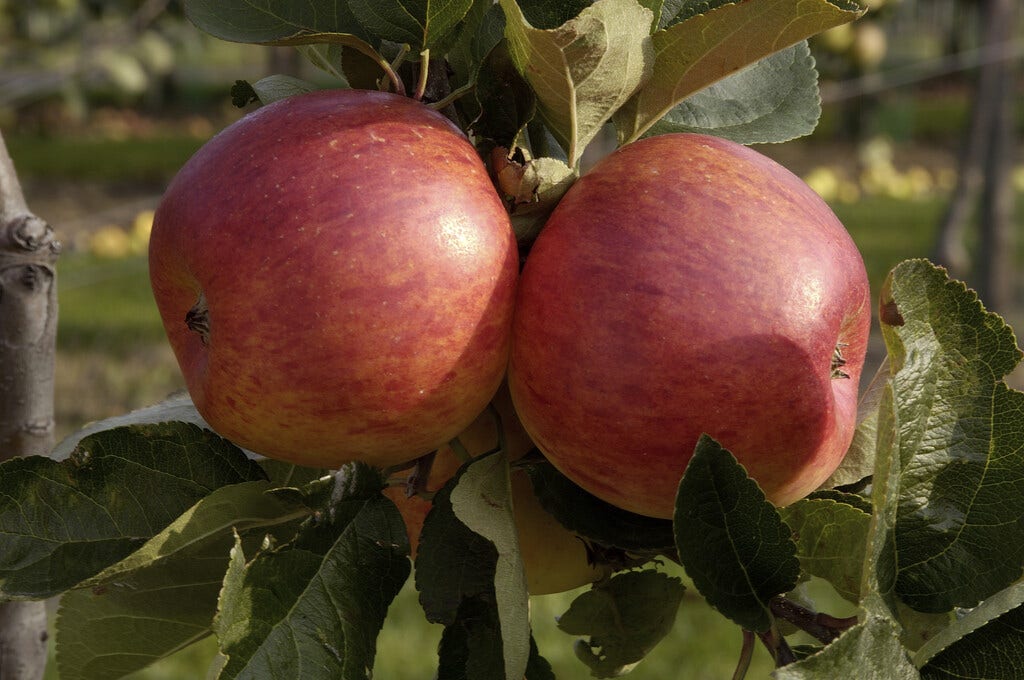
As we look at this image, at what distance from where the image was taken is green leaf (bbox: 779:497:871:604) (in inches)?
27.4

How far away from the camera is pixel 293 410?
0.65 meters

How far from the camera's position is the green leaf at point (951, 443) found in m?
0.62

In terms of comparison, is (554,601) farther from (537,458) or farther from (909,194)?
(909,194)

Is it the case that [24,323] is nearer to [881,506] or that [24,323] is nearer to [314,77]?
[881,506]

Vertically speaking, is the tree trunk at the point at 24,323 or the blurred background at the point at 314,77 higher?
the tree trunk at the point at 24,323

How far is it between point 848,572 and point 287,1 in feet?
1.68

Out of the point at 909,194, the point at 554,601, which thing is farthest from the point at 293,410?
the point at 909,194

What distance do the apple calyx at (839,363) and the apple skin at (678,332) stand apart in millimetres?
20

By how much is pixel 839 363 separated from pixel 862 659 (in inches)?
8.2

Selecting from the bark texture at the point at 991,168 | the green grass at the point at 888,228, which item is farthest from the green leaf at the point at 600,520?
the green grass at the point at 888,228

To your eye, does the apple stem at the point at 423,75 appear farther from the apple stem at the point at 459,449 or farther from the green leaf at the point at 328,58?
the apple stem at the point at 459,449

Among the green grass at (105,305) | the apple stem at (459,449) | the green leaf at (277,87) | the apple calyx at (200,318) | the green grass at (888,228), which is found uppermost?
the green leaf at (277,87)

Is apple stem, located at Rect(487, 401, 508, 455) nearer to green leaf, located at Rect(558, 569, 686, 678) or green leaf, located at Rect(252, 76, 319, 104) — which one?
green leaf, located at Rect(558, 569, 686, 678)

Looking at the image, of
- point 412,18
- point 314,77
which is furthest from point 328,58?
point 314,77
